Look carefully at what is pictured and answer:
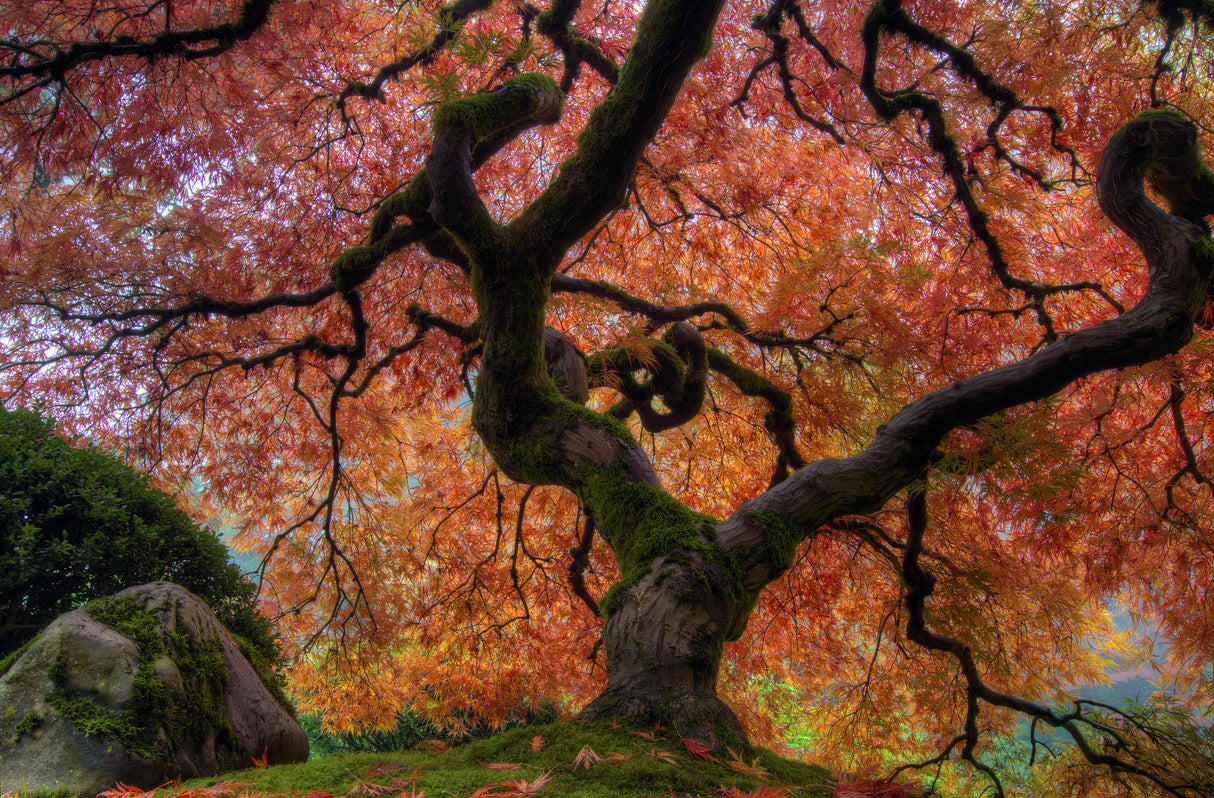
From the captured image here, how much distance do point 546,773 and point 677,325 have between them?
7.90 ft

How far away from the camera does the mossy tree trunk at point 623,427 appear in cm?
181

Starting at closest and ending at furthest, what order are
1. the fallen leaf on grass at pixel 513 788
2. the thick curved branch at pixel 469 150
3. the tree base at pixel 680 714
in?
1. the fallen leaf on grass at pixel 513 788
2. the tree base at pixel 680 714
3. the thick curved branch at pixel 469 150

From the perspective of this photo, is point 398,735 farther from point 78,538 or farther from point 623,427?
point 623,427

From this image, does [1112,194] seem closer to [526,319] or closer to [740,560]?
[740,560]

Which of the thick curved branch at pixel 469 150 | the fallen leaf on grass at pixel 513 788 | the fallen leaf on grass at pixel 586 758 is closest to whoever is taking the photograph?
the fallen leaf on grass at pixel 513 788

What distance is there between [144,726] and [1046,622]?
3.83m

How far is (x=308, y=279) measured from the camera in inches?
150

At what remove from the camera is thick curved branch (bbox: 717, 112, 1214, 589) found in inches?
80.7

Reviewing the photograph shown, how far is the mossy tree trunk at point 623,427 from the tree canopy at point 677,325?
0.01 m

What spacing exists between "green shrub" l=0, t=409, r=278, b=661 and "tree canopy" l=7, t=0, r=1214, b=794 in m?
0.90

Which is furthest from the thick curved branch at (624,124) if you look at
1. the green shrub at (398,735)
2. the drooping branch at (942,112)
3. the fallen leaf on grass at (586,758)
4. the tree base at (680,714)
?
the green shrub at (398,735)

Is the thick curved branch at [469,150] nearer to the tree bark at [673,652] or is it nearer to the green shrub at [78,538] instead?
the tree bark at [673,652]

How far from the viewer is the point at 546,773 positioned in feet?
4.19

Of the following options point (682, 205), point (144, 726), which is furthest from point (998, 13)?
point (144, 726)
